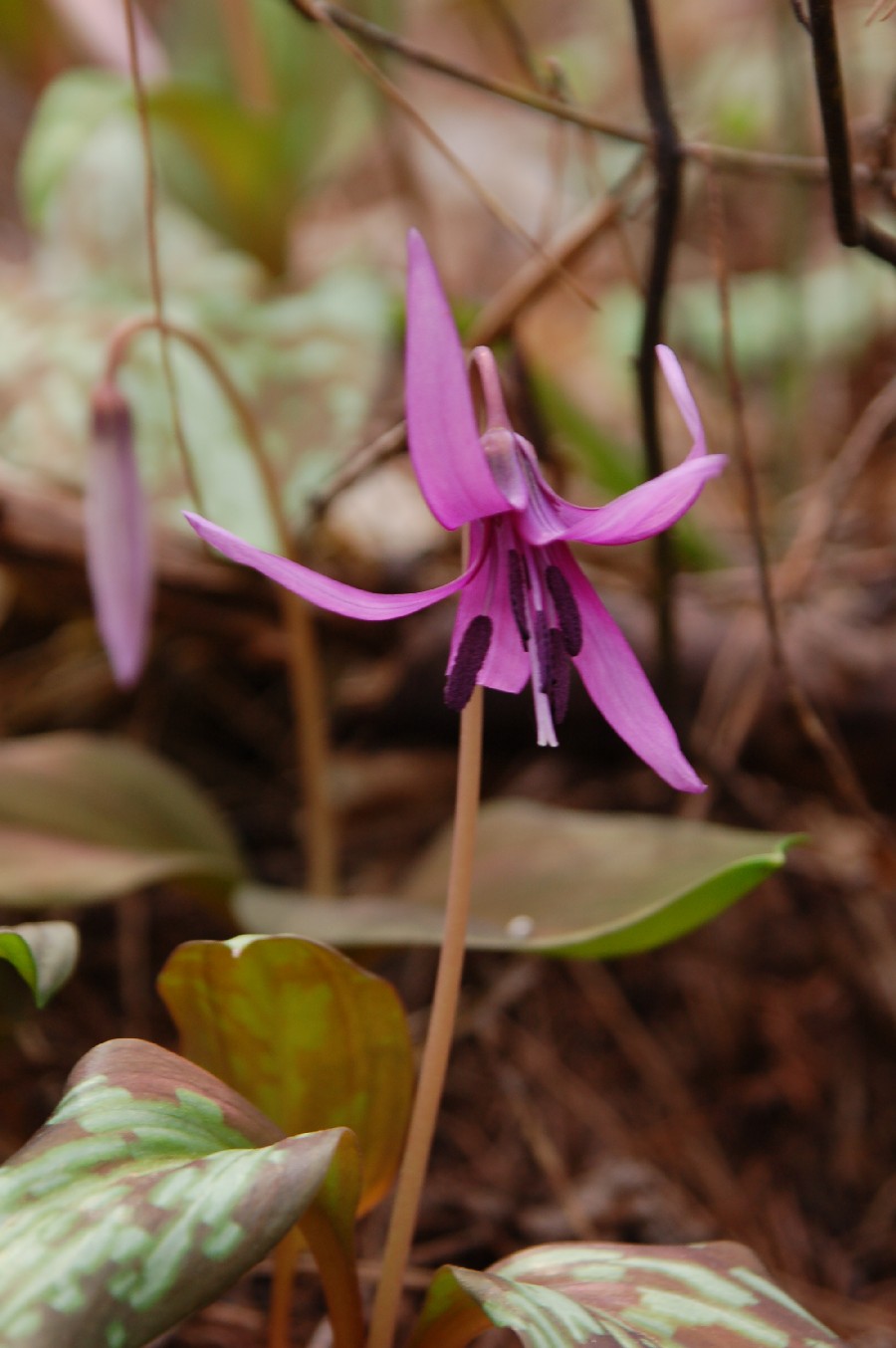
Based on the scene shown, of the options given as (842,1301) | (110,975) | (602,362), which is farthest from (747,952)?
(602,362)

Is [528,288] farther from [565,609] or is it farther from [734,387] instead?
[565,609]

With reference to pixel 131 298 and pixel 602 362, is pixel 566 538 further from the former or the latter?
pixel 602 362

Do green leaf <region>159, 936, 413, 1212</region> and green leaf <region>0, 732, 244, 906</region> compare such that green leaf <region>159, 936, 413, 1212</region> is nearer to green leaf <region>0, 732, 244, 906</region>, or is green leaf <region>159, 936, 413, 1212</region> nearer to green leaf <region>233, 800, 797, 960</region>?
green leaf <region>233, 800, 797, 960</region>

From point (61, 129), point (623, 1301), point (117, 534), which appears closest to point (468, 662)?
point (623, 1301)

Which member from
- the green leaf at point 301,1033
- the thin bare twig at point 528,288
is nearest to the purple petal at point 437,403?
the green leaf at point 301,1033

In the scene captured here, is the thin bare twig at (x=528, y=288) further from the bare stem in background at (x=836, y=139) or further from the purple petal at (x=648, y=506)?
the purple petal at (x=648, y=506)

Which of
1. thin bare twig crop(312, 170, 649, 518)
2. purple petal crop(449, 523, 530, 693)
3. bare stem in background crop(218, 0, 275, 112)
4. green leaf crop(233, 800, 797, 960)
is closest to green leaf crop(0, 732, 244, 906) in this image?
green leaf crop(233, 800, 797, 960)
